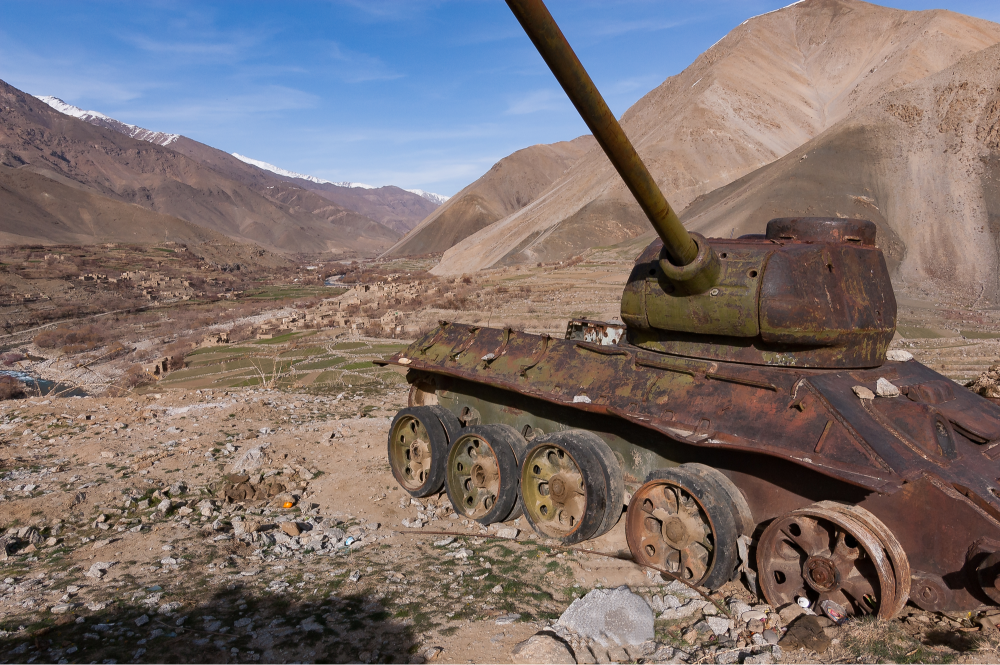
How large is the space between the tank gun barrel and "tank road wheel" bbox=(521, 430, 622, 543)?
199 cm

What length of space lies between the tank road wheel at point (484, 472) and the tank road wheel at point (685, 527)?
1604 millimetres

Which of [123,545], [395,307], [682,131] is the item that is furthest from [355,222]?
[123,545]

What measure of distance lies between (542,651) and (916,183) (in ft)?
122

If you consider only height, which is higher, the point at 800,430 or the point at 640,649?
the point at 800,430

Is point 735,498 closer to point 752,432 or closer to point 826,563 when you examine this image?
point 752,432

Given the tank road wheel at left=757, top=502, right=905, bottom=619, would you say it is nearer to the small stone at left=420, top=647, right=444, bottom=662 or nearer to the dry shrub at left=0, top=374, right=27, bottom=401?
the small stone at left=420, top=647, right=444, bottom=662

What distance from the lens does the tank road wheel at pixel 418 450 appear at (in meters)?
8.03

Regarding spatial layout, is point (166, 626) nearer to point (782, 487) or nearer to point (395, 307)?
point (782, 487)

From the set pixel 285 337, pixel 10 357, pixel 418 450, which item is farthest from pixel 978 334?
pixel 10 357

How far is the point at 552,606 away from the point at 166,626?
291 cm

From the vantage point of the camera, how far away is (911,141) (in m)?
36.0

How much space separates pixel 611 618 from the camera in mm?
4770

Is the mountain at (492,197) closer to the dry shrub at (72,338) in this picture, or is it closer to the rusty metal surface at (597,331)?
the dry shrub at (72,338)

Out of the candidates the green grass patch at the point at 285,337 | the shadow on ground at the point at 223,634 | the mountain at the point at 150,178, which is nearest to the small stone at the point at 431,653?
the shadow on ground at the point at 223,634
